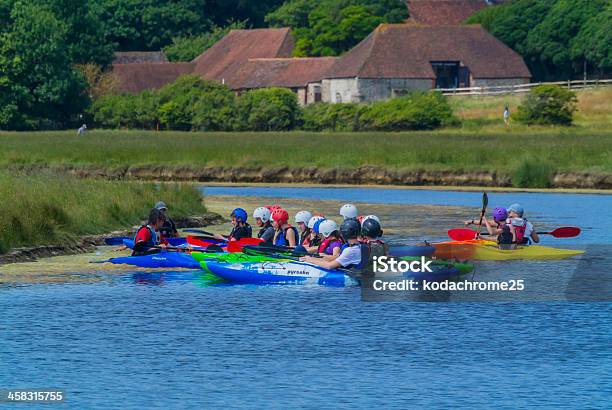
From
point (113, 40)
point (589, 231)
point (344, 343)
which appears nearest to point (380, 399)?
point (344, 343)

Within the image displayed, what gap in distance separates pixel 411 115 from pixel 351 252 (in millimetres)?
68350

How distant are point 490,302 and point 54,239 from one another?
37.3 feet

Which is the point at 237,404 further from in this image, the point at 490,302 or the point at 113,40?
the point at 113,40

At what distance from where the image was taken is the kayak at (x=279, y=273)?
27984 millimetres

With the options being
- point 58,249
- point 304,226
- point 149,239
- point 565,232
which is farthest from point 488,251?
point 58,249

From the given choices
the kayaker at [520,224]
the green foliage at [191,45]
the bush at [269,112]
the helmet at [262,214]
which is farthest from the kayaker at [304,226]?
the green foliage at [191,45]

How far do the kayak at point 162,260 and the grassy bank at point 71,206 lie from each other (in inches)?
110

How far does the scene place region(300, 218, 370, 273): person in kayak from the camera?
2745cm

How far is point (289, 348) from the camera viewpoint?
22.4m

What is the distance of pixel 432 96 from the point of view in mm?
98250

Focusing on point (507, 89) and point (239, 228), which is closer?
point (239, 228)

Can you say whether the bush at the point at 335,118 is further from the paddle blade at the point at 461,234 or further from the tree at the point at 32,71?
the paddle blade at the point at 461,234

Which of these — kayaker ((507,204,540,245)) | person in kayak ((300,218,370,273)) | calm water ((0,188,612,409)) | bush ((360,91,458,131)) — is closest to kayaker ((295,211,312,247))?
calm water ((0,188,612,409))

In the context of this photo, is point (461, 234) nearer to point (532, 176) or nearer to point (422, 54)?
point (532, 176)
